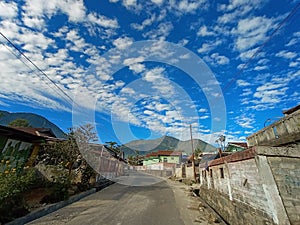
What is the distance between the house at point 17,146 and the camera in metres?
7.43

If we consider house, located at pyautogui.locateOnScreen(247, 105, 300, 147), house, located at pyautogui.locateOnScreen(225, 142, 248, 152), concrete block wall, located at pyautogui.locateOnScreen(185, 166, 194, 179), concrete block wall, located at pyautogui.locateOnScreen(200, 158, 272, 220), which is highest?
house, located at pyautogui.locateOnScreen(225, 142, 248, 152)

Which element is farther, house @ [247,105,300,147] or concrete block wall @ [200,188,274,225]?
house @ [247,105,300,147]

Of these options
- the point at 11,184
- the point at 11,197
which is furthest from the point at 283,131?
the point at 11,197

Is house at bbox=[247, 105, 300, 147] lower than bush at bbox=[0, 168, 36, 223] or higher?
higher

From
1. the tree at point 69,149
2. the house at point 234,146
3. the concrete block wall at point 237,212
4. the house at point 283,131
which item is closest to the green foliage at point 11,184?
the tree at point 69,149

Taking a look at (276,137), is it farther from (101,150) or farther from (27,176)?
(101,150)

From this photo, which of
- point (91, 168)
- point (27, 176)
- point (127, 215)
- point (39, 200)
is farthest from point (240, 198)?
point (91, 168)

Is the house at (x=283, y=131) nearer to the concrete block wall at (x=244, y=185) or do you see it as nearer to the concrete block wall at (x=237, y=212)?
the concrete block wall at (x=244, y=185)

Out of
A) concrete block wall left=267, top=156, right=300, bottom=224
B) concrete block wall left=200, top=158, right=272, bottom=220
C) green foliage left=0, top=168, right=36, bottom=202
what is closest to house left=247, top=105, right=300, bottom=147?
concrete block wall left=267, top=156, right=300, bottom=224

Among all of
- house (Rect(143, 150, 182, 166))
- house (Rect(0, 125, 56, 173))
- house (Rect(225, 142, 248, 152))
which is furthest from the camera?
house (Rect(143, 150, 182, 166))

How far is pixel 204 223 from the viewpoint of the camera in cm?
556

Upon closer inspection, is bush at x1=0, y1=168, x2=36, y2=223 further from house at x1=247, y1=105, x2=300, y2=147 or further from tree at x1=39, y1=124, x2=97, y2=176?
house at x1=247, y1=105, x2=300, y2=147

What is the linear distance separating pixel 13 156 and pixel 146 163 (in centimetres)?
4406

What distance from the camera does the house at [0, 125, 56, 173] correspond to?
7434 millimetres
